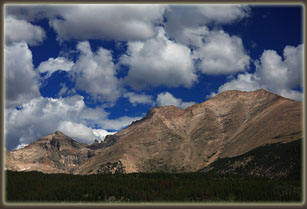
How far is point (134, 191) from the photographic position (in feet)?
525

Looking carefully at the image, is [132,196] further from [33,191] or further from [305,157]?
[305,157]

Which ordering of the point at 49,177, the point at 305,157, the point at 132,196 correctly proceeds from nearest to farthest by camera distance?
the point at 305,157 → the point at 132,196 → the point at 49,177

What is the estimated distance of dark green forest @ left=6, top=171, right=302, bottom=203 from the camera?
477 feet

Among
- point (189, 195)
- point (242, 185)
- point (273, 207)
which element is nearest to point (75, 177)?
point (189, 195)

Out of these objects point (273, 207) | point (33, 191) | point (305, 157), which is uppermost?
point (33, 191)

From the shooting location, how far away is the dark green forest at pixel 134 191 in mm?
145375

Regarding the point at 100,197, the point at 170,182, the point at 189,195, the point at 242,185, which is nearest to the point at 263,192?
the point at 242,185

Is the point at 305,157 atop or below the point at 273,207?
atop

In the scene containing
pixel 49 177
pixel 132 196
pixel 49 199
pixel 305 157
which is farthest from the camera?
pixel 49 177

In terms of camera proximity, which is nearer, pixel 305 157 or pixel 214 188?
pixel 305 157

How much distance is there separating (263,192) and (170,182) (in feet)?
172

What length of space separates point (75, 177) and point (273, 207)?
14136cm

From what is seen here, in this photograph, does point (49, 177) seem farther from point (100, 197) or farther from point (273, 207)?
point (273, 207)

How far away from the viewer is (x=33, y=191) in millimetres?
143000
